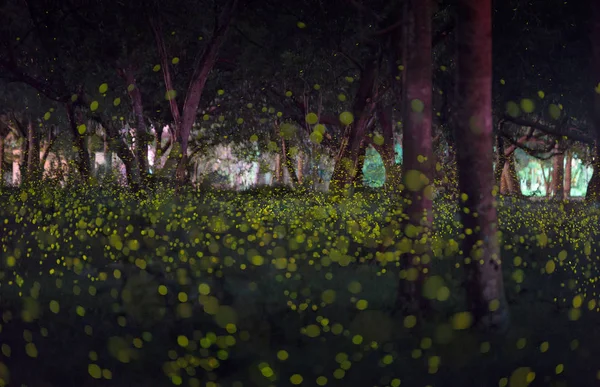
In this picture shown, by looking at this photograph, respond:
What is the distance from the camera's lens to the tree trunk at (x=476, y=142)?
6145mm

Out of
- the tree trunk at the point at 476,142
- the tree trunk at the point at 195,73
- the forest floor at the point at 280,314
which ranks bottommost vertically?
the forest floor at the point at 280,314

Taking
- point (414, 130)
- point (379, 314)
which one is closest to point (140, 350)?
point (379, 314)

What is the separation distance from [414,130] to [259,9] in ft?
25.7

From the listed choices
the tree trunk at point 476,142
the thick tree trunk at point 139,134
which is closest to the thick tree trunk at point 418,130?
the tree trunk at point 476,142

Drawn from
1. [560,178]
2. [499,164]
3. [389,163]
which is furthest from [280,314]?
[560,178]

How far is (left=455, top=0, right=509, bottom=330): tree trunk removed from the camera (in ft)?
20.2

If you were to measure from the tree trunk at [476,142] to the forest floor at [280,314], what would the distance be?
66cm

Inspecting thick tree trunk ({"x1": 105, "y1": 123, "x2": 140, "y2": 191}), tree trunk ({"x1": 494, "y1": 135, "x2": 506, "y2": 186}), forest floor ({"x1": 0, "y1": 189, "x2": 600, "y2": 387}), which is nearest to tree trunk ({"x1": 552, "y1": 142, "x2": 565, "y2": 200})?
tree trunk ({"x1": 494, "y1": 135, "x2": 506, "y2": 186})

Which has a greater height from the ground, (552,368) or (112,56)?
(112,56)

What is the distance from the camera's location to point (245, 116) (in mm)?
22375

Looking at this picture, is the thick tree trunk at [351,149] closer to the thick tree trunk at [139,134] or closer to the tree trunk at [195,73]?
the tree trunk at [195,73]

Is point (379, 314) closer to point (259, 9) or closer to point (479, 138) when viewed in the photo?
point (479, 138)

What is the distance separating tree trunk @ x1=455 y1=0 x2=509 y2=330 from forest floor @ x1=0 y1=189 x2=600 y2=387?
26.1 inches

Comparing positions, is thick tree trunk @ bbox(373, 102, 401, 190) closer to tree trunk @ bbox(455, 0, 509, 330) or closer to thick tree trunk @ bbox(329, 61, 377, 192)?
thick tree trunk @ bbox(329, 61, 377, 192)
